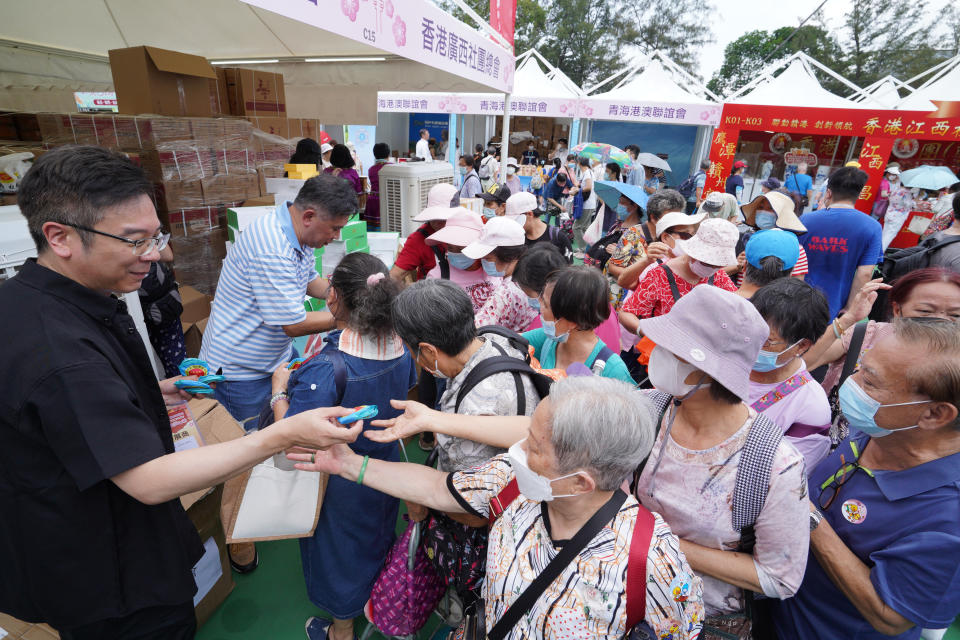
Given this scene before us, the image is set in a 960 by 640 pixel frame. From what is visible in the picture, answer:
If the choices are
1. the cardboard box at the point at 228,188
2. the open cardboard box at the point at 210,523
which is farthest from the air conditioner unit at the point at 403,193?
the open cardboard box at the point at 210,523

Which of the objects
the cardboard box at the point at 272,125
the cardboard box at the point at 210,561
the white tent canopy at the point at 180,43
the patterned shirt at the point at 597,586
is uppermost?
the white tent canopy at the point at 180,43

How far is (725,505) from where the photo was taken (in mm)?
1339

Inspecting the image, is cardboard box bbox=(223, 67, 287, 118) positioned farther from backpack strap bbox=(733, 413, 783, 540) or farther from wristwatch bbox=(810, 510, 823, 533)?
wristwatch bbox=(810, 510, 823, 533)

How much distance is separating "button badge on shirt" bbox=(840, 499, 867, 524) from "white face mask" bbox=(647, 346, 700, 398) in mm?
632

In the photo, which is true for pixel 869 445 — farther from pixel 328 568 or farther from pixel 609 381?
pixel 328 568

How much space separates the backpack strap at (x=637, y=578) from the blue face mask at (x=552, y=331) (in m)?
1.23

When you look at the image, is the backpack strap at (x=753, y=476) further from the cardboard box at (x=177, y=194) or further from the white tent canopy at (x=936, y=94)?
the white tent canopy at (x=936, y=94)

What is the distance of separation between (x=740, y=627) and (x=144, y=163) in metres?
4.71

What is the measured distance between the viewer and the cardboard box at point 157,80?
143 inches

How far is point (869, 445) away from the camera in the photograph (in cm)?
150

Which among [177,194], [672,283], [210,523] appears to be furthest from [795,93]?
[210,523]

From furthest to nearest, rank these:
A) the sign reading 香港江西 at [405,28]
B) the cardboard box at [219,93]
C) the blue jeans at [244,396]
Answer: the cardboard box at [219,93]
the blue jeans at [244,396]
the sign reading 香港江西 at [405,28]

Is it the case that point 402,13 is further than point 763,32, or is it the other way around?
point 763,32

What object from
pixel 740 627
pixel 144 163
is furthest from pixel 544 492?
pixel 144 163
